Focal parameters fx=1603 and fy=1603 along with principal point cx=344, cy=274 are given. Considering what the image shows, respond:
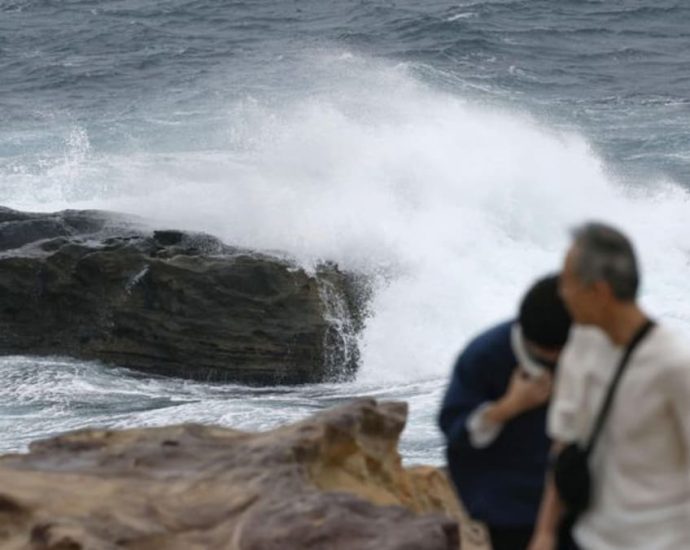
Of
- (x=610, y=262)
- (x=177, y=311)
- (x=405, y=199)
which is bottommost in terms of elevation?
(x=405, y=199)

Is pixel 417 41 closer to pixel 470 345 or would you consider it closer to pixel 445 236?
pixel 445 236

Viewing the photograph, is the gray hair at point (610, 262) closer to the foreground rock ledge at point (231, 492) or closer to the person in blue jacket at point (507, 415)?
the person in blue jacket at point (507, 415)

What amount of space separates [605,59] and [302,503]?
81.8 feet

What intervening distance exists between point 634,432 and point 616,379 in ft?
0.35

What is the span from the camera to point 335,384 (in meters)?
11.7

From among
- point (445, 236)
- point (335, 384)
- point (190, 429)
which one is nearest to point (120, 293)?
point (335, 384)

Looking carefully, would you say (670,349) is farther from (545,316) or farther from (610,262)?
(545,316)

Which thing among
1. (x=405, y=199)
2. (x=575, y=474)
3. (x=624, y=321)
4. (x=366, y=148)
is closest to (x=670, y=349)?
(x=624, y=321)

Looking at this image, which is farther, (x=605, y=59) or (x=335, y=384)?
(x=605, y=59)

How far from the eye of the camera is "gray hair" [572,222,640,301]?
2.96 m

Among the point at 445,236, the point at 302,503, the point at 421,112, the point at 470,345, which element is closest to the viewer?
the point at 470,345

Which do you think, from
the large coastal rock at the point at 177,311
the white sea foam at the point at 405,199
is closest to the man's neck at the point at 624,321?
the large coastal rock at the point at 177,311

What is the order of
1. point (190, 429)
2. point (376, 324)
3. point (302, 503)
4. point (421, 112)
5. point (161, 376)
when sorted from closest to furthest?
point (302, 503) < point (190, 429) < point (161, 376) < point (376, 324) < point (421, 112)

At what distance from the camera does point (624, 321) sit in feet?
9.88
